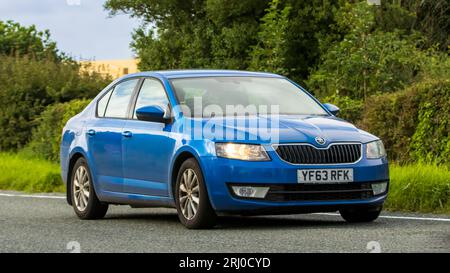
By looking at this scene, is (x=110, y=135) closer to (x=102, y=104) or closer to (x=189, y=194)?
(x=102, y=104)

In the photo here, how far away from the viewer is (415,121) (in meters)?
16.2

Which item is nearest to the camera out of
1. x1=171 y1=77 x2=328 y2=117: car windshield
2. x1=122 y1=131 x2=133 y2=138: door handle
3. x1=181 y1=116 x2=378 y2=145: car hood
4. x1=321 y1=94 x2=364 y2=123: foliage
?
x1=181 y1=116 x2=378 y2=145: car hood

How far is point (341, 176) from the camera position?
11.6 meters

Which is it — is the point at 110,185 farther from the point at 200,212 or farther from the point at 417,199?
the point at 417,199

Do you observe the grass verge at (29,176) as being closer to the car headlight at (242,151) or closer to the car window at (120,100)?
the car window at (120,100)

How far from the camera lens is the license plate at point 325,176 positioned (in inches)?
450

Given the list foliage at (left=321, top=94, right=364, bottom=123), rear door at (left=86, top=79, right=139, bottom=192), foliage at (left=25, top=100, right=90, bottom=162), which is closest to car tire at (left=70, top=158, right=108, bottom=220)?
rear door at (left=86, top=79, right=139, bottom=192)

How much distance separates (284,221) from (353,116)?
17.5 feet

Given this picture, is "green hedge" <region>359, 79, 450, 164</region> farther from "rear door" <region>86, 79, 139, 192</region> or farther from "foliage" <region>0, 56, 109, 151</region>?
"foliage" <region>0, 56, 109, 151</region>

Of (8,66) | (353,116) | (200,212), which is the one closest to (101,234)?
(200,212)

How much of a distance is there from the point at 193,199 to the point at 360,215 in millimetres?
1881

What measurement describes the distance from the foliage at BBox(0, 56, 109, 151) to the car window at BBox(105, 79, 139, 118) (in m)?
13.7

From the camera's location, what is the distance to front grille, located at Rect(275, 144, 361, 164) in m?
11.4

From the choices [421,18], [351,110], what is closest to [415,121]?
[351,110]
